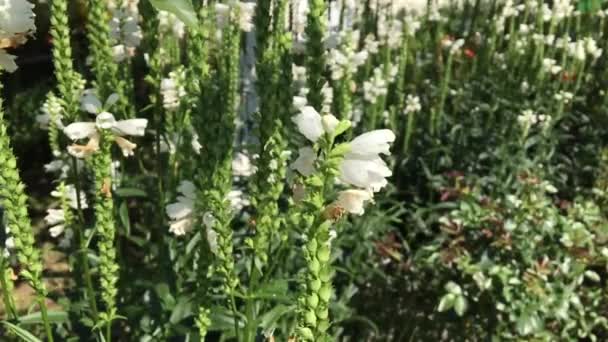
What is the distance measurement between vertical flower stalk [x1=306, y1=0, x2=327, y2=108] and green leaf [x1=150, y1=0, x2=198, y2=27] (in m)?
0.95

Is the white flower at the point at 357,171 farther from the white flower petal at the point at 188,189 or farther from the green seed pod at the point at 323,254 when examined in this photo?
the white flower petal at the point at 188,189

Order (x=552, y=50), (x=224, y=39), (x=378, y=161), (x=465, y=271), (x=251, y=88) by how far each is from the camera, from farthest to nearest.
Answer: (x=552, y=50) → (x=251, y=88) → (x=465, y=271) → (x=224, y=39) → (x=378, y=161)

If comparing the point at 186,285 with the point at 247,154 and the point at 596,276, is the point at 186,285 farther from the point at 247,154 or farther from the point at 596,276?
the point at 596,276

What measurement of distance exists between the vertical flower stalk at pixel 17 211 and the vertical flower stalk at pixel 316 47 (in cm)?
80

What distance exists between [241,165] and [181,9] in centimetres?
284

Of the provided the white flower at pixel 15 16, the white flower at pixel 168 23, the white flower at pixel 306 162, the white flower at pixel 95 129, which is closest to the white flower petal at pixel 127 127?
the white flower at pixel 95 129

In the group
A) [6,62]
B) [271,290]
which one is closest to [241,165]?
[271,290]

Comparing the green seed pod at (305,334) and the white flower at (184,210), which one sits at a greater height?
the green seed pod at (305,334)

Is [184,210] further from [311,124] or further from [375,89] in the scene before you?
[375,89]

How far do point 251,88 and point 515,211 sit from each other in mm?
1702

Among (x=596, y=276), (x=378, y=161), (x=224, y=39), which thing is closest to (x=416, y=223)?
(x=596, y=276)

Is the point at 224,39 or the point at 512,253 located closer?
the point at 224,39

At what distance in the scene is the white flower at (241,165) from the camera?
372cm

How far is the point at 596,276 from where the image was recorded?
357 centimetres
